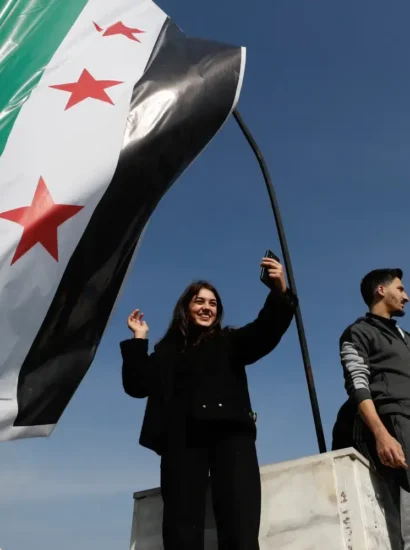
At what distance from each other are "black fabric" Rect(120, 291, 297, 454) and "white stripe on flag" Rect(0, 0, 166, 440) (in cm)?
50

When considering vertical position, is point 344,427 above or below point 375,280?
below

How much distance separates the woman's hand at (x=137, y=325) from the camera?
3.35 m

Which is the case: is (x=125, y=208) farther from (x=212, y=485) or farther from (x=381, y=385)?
(x=381, y=385)

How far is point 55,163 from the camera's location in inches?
128

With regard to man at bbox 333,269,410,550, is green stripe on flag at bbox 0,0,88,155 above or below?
above

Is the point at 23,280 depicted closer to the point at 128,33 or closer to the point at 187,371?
the point at 187,371

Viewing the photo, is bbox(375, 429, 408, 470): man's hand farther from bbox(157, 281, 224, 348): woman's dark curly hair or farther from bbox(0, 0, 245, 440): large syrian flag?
bbox(0, 0, 245, 440): large syrian flag

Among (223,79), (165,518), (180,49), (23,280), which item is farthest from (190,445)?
(180,49)

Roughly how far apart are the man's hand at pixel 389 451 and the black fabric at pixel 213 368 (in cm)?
70

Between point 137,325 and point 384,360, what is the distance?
4.55ft

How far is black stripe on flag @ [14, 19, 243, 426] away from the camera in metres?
3.06

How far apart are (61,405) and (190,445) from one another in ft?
2.27

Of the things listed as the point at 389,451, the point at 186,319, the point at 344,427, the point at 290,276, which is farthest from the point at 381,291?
the point at 186,319

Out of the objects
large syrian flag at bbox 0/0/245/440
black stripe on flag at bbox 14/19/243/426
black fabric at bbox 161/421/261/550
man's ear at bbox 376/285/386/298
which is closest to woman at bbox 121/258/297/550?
black fabric at bbox 161/421/261/550
